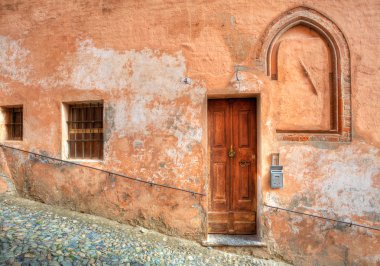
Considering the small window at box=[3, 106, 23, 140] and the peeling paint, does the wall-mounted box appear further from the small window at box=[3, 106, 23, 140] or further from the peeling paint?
the small window at box=[3, 106, 23, 140]

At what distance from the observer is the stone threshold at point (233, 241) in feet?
11.8

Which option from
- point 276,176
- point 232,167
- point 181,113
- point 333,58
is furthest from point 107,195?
point 333,58

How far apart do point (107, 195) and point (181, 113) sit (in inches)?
77.7

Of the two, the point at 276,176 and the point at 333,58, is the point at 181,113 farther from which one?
the point at 333,58

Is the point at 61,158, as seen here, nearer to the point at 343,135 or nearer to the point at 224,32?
the point at 224,32

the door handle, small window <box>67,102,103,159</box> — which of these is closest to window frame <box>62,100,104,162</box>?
small window <box>67,102,103,159</box>

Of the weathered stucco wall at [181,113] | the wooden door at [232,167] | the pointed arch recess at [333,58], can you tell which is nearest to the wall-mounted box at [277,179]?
the weathered stucco wall at [181,113]

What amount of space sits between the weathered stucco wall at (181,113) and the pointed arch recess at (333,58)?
10 cm

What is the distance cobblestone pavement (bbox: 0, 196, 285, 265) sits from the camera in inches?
110

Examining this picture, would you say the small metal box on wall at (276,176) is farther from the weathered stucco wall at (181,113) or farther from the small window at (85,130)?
the small window at (85,130)

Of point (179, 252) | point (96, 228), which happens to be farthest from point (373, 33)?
point (96, 228)

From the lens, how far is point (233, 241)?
3.68 meters

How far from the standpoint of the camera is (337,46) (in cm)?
361

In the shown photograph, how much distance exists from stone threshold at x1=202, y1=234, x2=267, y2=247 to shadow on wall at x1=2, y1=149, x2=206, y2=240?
0.67ft
